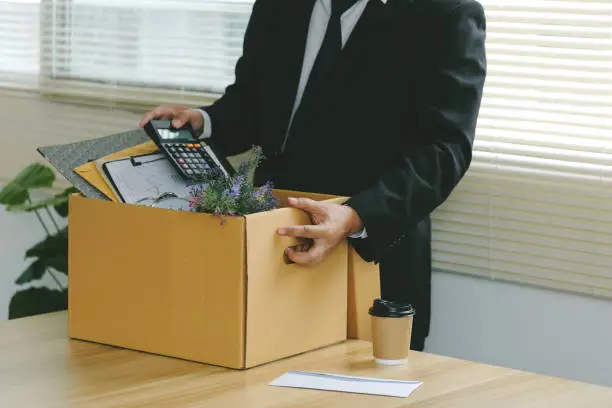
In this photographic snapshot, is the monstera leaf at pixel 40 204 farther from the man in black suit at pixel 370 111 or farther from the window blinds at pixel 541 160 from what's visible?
the window blinds at pixel 541 160

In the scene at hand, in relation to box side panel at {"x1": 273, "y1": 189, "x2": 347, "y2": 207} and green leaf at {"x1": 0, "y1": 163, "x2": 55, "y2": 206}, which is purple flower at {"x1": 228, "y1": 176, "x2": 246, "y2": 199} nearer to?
box side panel at {"x1": 273, "y1": 189, "x2": 347, "y2": 207}

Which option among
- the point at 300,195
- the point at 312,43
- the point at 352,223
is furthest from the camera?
the point at 312,43

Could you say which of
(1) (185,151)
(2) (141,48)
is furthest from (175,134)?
(2) (141,48)

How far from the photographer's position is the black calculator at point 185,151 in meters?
1.73

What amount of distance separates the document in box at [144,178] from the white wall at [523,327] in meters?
0.95

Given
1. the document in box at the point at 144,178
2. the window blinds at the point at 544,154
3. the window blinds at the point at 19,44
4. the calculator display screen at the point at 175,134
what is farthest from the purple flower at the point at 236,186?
the window blinds at the point at 19,44

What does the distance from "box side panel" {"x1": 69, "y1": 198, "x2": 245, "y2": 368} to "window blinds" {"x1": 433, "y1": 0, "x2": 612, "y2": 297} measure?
102cm

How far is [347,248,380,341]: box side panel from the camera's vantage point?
1.69 m

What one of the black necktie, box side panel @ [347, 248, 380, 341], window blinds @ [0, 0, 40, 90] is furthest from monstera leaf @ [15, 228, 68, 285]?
box side panel @ [347, 248, 380, 341]

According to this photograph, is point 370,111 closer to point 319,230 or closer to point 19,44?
point 319,230

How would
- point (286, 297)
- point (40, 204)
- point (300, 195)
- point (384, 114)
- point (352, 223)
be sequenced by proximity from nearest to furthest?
1. point (286, 297)
2. point (352, 223)
3. point (300, 195)
4. point (384, 114)
5. point (40, 204)

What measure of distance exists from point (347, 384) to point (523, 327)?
981 mm

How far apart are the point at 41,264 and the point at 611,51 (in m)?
1.86

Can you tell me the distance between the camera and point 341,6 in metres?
2.07
